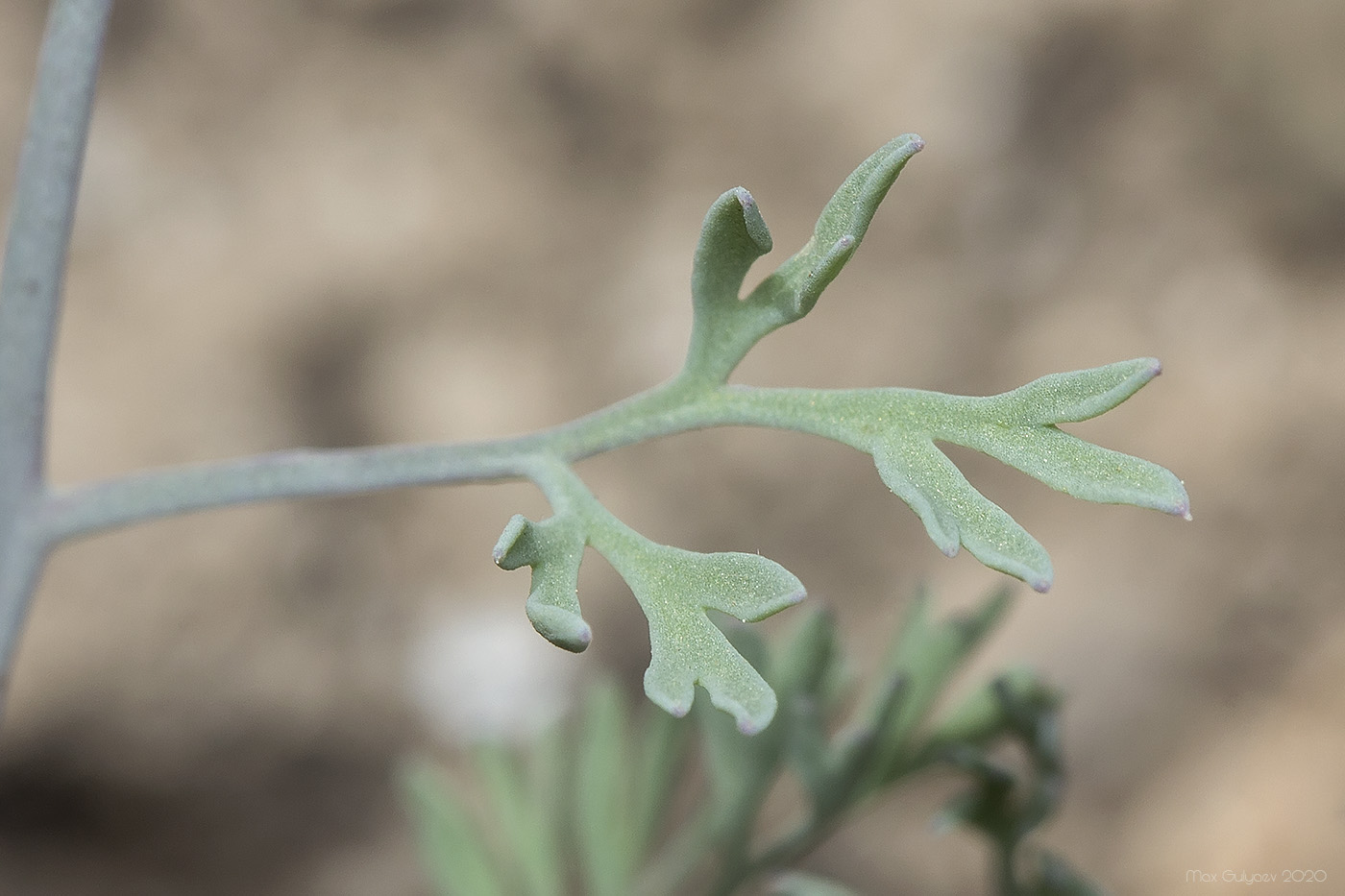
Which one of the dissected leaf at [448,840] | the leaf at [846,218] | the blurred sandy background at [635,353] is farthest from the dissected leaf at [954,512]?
the blurred sandy background at [635,353]

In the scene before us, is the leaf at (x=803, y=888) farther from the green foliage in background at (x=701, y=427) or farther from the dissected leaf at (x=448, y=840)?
the dissected leaf at (x=448, y=840)

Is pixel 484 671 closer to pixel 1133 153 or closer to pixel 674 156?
pixel 674 156

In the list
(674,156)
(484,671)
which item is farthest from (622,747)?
(674,156)

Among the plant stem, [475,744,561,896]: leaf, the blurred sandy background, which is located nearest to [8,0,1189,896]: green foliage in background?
the plant stem

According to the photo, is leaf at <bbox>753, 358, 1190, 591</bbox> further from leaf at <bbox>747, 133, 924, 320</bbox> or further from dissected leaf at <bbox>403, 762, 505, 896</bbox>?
dissected leaf at <bbox>403, 762, 505, 896</bbox>

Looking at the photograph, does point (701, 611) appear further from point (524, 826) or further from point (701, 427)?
point (524, 826)

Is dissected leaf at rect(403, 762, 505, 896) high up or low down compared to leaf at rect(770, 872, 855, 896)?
up

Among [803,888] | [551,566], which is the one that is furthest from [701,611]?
[803,888]

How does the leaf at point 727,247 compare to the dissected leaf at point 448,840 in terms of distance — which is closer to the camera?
the leaf at point 727,247
